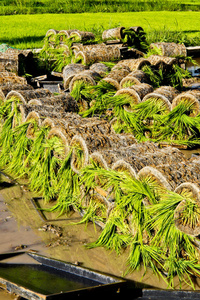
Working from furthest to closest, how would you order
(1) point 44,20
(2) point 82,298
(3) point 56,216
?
(1) point 44,20 → (3) point 56,216 → (2) point 82,298

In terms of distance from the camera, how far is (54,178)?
4676mm

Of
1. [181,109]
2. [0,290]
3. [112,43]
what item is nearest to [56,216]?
[0,290]

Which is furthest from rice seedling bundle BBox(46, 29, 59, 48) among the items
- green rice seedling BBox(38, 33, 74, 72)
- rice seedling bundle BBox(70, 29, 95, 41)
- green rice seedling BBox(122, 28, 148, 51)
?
green rice seedling BBox(122, 28, 148, 51)

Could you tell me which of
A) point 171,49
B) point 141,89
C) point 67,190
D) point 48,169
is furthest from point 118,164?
point 171,49

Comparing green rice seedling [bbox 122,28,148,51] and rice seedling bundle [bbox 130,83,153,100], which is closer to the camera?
rice seedling bundle [bbox 130,83,153,100]

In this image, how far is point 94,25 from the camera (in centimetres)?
1303

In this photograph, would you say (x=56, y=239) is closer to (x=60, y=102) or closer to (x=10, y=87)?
(x=60, y=102)

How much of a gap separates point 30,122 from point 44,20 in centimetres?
1562

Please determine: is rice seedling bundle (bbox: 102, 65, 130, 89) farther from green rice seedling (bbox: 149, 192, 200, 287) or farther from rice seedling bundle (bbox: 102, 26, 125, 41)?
green rice seedling (bbox: 149, 192, 200, 287)

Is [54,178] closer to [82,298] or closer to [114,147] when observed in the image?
[114,147]

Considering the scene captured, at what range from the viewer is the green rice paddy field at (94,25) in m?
13.2

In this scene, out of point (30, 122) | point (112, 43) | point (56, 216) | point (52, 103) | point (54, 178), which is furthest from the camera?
point (112, 43)

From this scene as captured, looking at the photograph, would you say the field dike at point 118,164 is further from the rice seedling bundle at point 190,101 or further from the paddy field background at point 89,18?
the paddy field background at point 89,18

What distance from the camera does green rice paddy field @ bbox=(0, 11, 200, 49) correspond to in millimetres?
13227
